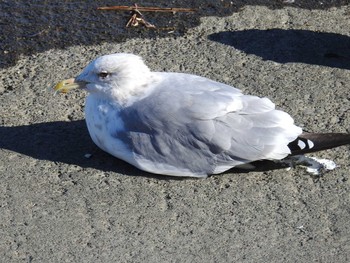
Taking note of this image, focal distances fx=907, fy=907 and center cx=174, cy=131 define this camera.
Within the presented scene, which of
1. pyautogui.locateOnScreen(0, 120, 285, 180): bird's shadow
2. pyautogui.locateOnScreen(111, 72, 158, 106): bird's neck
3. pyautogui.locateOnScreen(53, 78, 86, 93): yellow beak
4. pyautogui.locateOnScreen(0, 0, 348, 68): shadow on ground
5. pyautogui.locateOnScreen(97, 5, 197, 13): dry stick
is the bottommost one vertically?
pyautogui.locateOnScreen(0, 120, 285, 180): bird's shadow

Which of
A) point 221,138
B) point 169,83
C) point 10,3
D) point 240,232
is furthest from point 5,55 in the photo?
point 240,232

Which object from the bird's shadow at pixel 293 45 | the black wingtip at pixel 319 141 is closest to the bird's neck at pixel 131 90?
the black wingtip at pixel 319 141

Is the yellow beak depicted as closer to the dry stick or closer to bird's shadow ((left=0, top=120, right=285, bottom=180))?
bird's shadow ((left=0, top=120, right=285, bottom=180))

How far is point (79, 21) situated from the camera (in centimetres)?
635

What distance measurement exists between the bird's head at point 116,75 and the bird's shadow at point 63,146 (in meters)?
0.37

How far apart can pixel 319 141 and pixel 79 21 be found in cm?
221

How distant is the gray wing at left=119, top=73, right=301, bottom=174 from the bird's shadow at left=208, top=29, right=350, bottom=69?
128 cm

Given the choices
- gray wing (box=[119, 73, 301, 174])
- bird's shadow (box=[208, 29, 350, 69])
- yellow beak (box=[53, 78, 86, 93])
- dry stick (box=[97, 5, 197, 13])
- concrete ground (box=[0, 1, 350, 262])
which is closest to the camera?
concrete ground (box=[0, 1, 350, 262])

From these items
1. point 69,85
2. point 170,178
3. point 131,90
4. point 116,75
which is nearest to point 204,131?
point 170,178

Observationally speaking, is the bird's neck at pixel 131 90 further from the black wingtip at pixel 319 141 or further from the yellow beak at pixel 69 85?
the black wingtip at pixel 319 141

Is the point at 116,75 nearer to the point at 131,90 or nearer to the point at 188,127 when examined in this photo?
the point at 131,90

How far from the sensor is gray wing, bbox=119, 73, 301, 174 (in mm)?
4770

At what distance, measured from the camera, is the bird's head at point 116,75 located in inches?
196

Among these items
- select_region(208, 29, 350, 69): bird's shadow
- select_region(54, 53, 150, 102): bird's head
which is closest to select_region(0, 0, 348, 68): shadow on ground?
select_region(208, 29, 350, 69): bird's shadow
